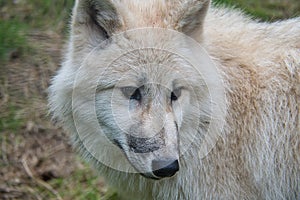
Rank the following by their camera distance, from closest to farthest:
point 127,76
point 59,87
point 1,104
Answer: point 127,76 → point 59,87 → point 1,104

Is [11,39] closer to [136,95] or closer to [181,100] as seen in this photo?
[136,95]

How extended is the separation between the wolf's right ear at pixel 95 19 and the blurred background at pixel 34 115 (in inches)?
78.9

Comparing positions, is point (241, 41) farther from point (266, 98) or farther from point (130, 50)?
Answer: point (130, 50)

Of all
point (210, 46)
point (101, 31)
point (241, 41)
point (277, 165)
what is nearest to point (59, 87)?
point (101, 31)

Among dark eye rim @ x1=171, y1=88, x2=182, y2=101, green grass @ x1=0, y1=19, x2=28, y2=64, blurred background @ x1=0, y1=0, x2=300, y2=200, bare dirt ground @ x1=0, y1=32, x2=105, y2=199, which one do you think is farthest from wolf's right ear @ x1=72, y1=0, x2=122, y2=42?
green grass @ x1=0, y1=19, x2=28, y2=64

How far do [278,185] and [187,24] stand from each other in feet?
4.99

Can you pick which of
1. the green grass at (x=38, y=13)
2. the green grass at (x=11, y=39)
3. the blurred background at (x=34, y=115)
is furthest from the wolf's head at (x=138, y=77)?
the green grass at (x=38, y=13)

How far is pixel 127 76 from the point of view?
433 cm

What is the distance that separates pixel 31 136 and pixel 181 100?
269 centimetres

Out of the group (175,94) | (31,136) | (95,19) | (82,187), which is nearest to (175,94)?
(175,94)

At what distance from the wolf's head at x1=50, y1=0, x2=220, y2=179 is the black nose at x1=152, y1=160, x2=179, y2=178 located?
0.03 metres

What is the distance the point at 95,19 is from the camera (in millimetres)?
4500

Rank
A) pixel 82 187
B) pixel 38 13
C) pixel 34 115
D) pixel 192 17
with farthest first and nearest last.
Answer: pixel 38 13 < pixel 34 115 < pixel 82 187 < pixel 192 17

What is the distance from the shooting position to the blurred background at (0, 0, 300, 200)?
6.24m
